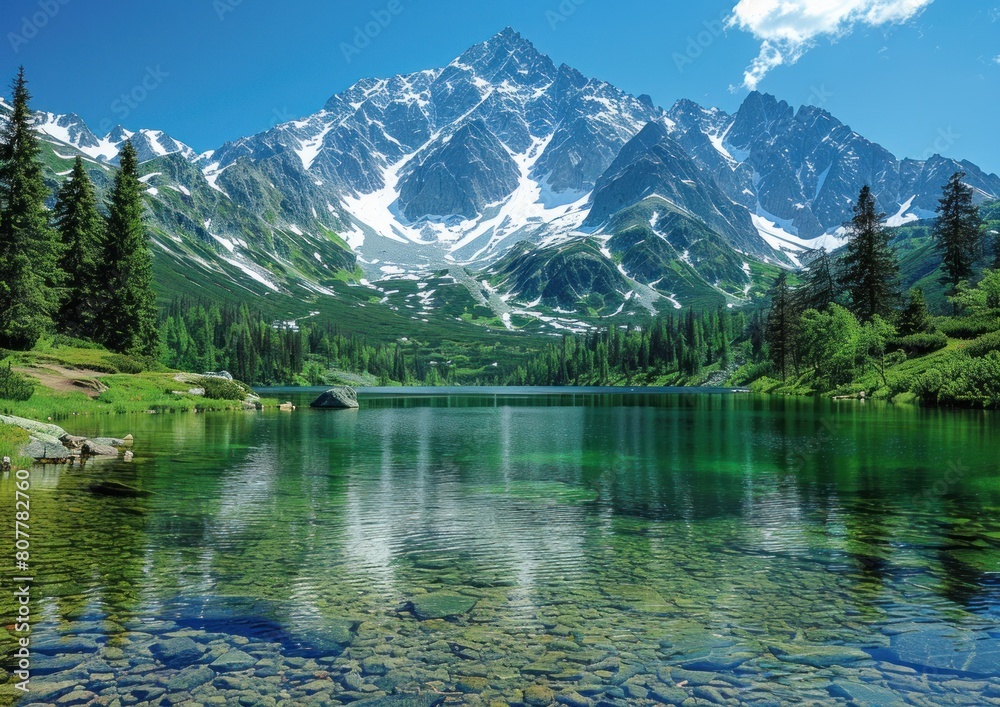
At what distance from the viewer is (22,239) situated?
53.3 m

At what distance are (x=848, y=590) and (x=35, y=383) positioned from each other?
53148 mm

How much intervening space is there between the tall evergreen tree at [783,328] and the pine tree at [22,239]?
116610mm

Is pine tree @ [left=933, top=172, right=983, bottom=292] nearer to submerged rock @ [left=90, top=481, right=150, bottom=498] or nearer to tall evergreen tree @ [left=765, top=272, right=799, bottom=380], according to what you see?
tall evergreen tree @ [left=765, top=272, right=799, bottom=380]

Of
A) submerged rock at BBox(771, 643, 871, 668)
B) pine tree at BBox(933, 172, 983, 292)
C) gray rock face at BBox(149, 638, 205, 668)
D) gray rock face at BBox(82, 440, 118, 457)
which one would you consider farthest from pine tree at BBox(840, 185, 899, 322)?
gray rock face at BBox(149, 638, 205, 668)

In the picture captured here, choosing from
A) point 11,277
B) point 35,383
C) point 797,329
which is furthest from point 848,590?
point 797,329

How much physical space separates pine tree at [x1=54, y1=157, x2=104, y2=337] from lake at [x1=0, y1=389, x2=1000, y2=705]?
56114mm

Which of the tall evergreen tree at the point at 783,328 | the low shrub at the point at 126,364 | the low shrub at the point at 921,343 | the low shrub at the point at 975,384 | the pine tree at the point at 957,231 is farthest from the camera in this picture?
the tall evergreen tree at the point at 783,328

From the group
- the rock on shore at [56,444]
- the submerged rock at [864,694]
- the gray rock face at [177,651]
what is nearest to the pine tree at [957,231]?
the submerged rock at [864,694]

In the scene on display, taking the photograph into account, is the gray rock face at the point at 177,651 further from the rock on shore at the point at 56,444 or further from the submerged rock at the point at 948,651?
the rock on shore at the point at 56,444

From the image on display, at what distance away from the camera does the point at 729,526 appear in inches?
647

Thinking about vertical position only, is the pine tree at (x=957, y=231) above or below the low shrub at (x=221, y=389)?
above

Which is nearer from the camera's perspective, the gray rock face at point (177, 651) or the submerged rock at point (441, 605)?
the gray rock face at point (177, 651)

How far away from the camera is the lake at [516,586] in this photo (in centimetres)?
790

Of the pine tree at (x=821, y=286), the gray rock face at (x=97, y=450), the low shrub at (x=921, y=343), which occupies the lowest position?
the gray rock face at (x=97, y=450)
